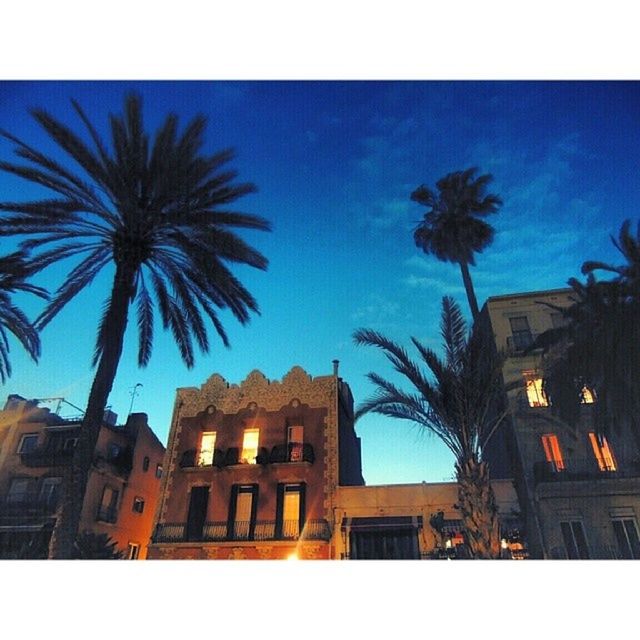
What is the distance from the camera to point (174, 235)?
13078 millimetres

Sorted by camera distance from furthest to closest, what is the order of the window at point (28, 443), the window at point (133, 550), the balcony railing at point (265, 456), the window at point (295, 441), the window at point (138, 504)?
the window at point (138, 504), the window at point (28, 443), the window at point (133, 550), the window at point (295, 441), the balcony railing at point (265, 456)

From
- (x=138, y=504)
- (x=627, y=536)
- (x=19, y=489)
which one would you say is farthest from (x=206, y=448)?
(x=627, y=536)

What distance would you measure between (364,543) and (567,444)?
8.65 metres

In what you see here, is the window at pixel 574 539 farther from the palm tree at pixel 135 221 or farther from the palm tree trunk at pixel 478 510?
the palm tree at pixel 135 221

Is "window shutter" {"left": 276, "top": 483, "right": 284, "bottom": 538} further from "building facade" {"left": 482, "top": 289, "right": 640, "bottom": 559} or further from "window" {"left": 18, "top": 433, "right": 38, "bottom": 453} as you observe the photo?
"window" {"left": 18, "top": 433, "right": 38, "bottom": 453}

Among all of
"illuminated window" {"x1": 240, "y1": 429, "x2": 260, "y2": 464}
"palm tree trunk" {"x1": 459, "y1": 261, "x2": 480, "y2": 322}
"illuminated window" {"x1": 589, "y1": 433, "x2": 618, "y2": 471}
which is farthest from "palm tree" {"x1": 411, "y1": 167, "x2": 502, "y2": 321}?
"illuminated window" {"x1": 240, "y1": 429, "x2": 260, "y2": 464}

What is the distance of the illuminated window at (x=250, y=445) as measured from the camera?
1902 centimetres

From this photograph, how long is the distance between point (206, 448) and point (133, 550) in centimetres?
716

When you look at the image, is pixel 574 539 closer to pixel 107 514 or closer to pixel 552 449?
pixel 552 449

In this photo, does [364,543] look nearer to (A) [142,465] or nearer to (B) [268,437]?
(B) [268,437]

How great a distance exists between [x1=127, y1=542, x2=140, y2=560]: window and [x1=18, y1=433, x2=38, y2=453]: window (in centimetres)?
646

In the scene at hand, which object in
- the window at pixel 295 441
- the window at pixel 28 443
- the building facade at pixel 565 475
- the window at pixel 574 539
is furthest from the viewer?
the window at pixel 28 443

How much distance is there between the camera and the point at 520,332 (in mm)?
20203

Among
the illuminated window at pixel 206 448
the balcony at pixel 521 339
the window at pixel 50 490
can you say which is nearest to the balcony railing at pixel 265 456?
the illuminated window at pixel 206 448
